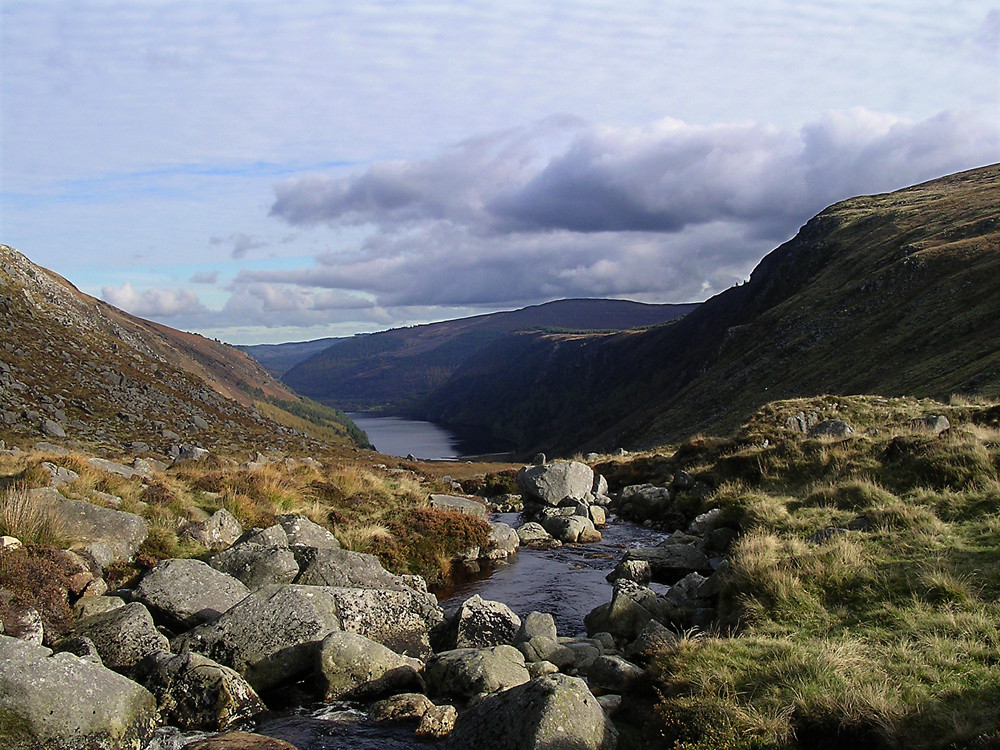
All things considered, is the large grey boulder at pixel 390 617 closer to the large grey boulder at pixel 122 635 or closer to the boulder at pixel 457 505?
the large grey boulder at pixel 122 635

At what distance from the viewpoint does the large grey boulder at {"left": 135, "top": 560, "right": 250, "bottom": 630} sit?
14758 mm

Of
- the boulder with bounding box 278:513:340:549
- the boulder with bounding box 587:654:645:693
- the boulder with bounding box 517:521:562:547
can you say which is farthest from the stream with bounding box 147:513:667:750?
the boulder with bounding box 278:513:340:549

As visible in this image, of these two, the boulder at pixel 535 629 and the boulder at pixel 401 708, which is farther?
the boulder at pixel 535 629

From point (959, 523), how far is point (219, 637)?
16.5 meters

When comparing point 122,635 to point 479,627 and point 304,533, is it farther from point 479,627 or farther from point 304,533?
point 304,533

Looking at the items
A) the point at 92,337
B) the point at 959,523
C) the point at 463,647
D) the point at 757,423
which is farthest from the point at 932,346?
the point at 92,337

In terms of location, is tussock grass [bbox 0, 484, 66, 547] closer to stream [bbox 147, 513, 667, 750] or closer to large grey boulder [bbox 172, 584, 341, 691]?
large grey boulder [bbox 172, 584, 341, 691]

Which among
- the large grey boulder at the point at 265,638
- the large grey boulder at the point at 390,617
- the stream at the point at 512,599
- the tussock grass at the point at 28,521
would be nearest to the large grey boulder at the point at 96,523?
the tussock grass at the point at 28,521

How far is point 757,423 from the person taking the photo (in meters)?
39.4

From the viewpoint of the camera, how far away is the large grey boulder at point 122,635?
1301cm

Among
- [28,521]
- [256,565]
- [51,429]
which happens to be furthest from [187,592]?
[51,429]

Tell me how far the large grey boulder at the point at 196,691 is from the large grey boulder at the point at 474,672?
10.7 feet

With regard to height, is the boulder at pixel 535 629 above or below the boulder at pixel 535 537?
above

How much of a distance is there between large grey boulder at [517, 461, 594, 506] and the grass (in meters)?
16.5
